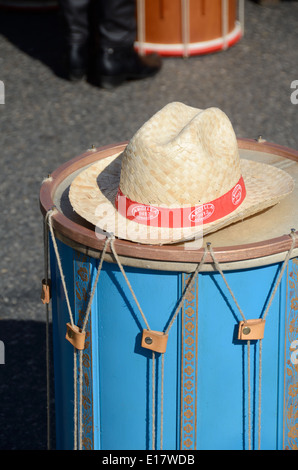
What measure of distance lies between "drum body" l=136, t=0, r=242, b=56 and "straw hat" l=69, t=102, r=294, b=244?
11.7 feet

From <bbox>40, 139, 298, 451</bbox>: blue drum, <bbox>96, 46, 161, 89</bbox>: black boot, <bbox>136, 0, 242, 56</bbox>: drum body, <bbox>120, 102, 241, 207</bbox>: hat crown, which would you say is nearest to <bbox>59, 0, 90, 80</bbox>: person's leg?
<bbox>96, 46, 161, 89</bbox>: black boot

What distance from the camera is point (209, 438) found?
2131 mm

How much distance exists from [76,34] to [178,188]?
3429mm

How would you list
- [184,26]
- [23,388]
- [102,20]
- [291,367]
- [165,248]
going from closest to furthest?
[165,248]
[291,367]
[23,388]
[102,20]
[184,26]

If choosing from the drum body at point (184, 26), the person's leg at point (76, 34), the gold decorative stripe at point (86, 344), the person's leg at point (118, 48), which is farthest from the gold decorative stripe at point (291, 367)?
the drum body at point (184, 26)

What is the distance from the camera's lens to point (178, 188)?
203 centimetres

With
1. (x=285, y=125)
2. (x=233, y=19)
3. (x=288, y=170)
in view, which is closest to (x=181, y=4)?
(x=233, y=19)

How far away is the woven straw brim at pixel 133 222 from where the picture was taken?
203 cm

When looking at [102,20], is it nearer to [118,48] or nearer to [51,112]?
[118,48]

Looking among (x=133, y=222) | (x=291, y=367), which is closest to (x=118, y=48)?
(x=133, y=222)

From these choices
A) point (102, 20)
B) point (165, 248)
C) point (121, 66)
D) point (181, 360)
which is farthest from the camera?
point (121, 66)

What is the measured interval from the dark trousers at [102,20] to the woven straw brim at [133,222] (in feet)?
9.52

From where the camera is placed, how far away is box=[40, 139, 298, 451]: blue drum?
77.8 inches

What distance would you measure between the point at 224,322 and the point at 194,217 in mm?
253
